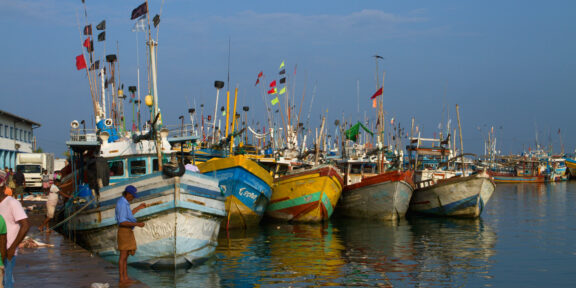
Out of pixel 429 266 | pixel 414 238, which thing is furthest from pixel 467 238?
pixel 429 266

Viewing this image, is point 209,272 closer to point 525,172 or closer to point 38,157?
point 38,157

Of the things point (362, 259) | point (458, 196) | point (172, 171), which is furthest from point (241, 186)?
point (458, 196)

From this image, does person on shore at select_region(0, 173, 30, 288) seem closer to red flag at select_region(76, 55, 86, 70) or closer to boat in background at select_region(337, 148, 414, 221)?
red flag at select_region(76, 55, 86, 70)

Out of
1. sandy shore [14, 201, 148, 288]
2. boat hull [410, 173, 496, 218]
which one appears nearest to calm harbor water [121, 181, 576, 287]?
boat hull [410, 173, 496, 218]

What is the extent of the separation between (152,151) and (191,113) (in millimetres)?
22211

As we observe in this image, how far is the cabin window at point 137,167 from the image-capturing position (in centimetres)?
1623

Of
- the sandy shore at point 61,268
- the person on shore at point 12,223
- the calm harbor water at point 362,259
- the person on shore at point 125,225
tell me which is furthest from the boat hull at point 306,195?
the person on shore at point 12,223

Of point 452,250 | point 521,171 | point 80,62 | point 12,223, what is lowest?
point 452,250

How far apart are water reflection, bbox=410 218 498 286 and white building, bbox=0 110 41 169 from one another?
113 ft

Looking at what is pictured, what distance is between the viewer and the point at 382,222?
25.2 meters

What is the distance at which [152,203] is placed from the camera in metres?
12.8

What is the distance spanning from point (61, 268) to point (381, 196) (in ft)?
53.1

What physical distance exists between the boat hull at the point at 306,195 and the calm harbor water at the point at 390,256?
583 mm

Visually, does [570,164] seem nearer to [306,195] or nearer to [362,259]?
[306,195]
